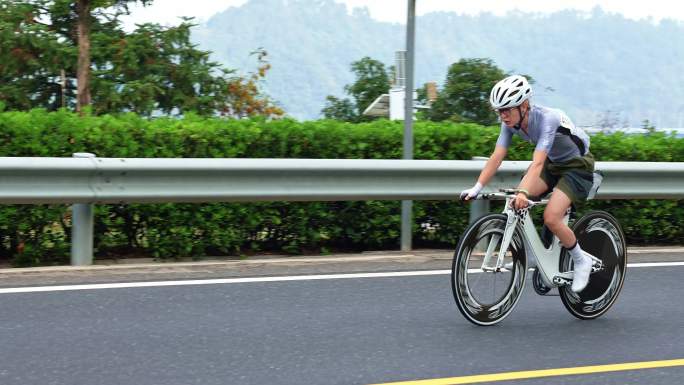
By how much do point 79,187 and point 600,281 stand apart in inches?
163

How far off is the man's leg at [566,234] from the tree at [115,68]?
109 feet

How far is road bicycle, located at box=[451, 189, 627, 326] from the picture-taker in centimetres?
715

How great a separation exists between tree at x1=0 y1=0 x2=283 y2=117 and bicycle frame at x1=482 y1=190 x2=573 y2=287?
109 ft

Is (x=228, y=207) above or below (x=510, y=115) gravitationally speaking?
below

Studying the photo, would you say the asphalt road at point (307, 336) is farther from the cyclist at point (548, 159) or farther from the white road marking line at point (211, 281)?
the cyclist at point (548, 159)

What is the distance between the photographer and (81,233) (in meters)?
8.93

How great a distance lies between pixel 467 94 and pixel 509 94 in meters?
26.3

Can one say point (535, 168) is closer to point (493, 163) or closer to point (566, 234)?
point (493, 163)

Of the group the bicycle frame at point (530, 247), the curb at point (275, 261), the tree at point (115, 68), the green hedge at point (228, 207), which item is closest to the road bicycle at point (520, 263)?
the bicycle frame at point (530, 247)

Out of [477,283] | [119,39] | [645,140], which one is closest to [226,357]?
[477,283]

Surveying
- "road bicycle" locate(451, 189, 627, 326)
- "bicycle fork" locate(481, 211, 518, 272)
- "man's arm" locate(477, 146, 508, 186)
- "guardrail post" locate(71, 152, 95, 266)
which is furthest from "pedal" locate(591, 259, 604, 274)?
"guardrail post" locate(71, 152, 95, 266)

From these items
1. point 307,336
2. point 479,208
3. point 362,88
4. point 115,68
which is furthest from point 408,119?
point 115,68

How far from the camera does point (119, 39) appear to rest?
42.7 m

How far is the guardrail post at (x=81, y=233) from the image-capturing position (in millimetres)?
8930
